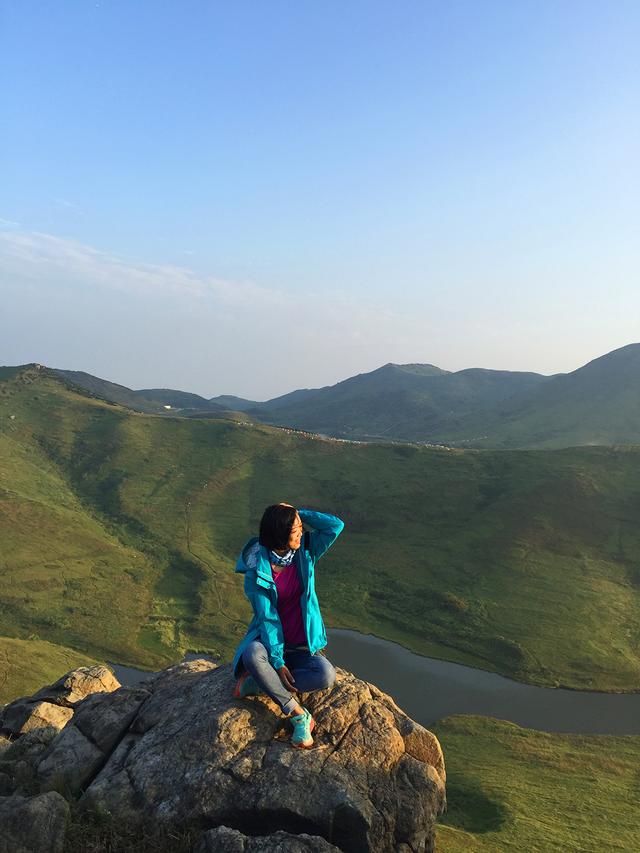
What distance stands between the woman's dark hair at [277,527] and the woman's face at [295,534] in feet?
0.24

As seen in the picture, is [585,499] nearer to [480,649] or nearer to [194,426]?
[480,649]

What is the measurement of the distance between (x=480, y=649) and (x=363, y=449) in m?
71.1

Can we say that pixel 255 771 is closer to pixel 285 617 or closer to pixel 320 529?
pixel 285 617

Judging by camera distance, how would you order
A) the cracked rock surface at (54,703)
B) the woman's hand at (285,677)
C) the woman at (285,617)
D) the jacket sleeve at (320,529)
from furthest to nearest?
1. the cracked rock surface at (54,703)
2. the jacket sleeve at (320,529)
3. the woman's hand at (285,677)
4. the woman at (285,617)

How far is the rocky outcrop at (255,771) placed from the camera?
11477 mm

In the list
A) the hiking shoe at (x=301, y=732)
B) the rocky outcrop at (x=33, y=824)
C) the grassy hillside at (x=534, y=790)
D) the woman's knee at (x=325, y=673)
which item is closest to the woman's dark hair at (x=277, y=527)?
the woman's knee at (x=325, y=673)

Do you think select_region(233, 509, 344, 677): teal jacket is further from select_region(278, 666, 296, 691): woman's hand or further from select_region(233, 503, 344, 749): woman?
select_region(278, 666, 296, 691): woman's hand

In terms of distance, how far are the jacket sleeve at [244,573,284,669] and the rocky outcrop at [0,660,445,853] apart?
1.80m

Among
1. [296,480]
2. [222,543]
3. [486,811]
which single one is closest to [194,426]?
[296,480]

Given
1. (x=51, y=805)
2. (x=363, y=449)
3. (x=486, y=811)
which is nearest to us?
(x=51, y=805)

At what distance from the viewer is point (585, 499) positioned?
324ft

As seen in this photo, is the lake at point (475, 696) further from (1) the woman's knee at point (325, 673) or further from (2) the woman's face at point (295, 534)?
(2) the woman's face at point (295, 534)

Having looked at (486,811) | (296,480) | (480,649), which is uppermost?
(296,480)

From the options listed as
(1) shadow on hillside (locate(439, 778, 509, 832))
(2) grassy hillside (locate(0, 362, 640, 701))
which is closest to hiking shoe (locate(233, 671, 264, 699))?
(1) shadow on hillside (locate(439, 778, 509, 832))
